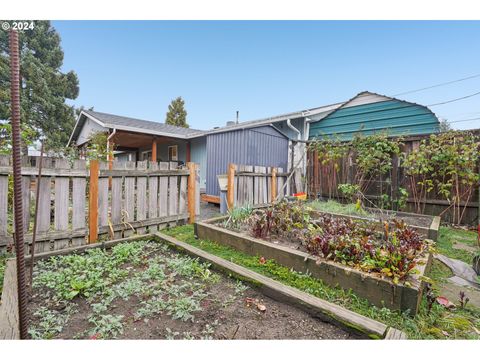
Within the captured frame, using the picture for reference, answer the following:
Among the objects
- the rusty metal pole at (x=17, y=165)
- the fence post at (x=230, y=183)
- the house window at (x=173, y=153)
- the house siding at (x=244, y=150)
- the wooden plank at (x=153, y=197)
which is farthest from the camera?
the house window at (x=173, y=153)

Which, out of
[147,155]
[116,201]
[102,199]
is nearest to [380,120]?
[116,201]

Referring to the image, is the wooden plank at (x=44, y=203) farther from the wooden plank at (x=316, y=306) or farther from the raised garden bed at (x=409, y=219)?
the raised garden bed at (x=409, y=219)

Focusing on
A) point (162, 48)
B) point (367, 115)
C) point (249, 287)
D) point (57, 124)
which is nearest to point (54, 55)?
point (57, 124)

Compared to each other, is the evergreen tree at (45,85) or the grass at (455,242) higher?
the evergreen tree at (45,85)

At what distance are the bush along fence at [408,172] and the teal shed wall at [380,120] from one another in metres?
0.95

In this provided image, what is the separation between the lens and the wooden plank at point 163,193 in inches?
141

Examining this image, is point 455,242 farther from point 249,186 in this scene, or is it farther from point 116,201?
point 116,201

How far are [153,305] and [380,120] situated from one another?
8360 millimetres

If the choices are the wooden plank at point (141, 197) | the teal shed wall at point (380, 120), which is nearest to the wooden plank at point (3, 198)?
the wooden plank at point (141, 197)

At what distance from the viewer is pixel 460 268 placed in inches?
95.9

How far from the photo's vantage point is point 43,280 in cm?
181

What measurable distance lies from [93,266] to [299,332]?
1.88 m

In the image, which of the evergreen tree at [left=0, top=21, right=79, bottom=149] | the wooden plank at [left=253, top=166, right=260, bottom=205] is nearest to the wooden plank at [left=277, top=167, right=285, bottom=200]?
the wooden plank at [left=253, top=166, right=260, bottom=205]
